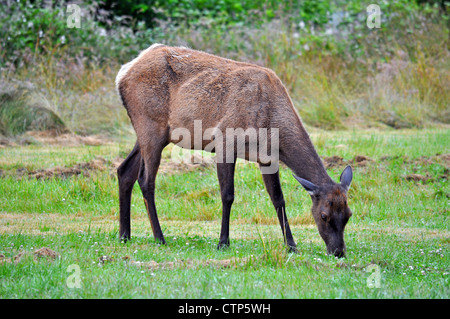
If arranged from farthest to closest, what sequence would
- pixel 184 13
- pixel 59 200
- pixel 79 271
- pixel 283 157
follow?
pixel 184 13 < pixel 59 200 < pixel 283 157 < pixel 79 271

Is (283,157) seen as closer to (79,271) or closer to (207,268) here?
(207,268)

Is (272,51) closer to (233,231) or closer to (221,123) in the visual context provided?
(233,231)

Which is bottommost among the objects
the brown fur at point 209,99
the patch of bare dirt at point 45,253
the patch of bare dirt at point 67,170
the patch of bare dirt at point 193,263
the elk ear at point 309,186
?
the patch of bare dirt at point 67,170

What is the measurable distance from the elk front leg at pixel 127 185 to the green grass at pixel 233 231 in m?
0.20

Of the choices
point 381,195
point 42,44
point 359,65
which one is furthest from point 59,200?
point 359,65

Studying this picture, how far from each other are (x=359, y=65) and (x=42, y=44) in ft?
29.3

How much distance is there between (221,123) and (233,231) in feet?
6.22

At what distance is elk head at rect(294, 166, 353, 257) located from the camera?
276 inches

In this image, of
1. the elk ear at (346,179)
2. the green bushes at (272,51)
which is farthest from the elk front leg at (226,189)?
the green bushes at (272,51)

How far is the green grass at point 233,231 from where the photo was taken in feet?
18.0

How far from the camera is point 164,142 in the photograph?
801cm

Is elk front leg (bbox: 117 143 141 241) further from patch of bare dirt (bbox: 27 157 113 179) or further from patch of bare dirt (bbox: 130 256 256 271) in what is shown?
patch of bare dirt (bbox: 27 157 113 179)

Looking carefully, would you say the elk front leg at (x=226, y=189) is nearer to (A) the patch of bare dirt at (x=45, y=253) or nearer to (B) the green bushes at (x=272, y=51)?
(A) the patch of bare dirt at (x=45, y=253)

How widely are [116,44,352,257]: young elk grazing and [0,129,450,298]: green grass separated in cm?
53
